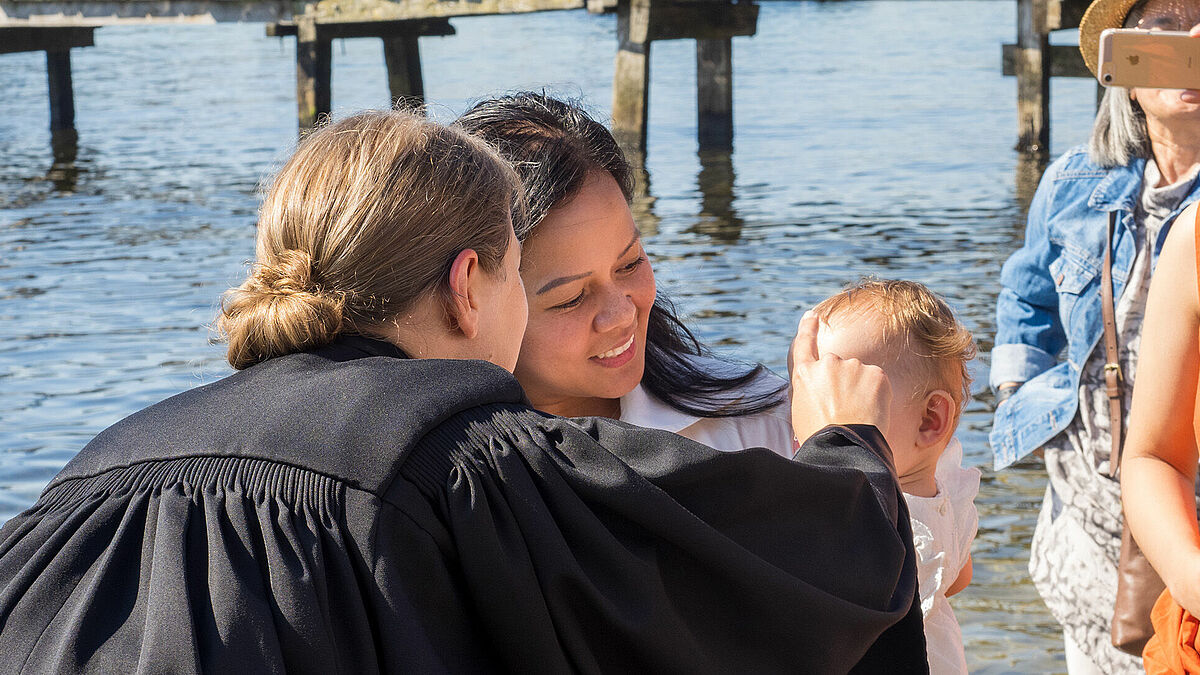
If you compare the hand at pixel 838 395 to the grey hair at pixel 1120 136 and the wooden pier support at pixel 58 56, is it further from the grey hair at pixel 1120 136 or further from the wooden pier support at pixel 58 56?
the wooden pier support at pixel 58 56

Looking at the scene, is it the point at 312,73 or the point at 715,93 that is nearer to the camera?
the point at 715,93

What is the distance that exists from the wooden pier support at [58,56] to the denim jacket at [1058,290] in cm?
1461

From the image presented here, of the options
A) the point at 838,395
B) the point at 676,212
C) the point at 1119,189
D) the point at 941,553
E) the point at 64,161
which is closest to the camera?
the point at 838,395

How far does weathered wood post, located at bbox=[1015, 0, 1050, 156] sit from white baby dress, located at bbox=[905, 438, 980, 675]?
10315 mm

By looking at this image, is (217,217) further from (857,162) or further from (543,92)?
(543,92)

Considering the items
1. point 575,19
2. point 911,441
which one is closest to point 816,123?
point 911,441

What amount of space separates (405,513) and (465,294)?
0.37m

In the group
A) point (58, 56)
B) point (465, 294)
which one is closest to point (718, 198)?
point (58, 56)

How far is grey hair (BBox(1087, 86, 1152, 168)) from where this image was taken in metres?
3.45

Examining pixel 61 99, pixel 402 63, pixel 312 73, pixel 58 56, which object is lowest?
pixel 61 99

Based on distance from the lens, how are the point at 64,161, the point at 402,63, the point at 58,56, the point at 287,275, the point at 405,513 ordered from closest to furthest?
1. the point at 405,513
2. the point at 287,275
3. the point at 402,63
4. the point at 64,161
5. the point at 58,56

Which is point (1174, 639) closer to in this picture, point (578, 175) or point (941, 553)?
point (941, 553)

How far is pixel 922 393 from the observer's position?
93.4 inches

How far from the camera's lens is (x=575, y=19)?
42906 mm
